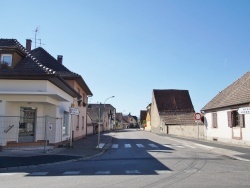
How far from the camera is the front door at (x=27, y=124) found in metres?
20.1

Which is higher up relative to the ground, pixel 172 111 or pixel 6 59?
pixel 6 59

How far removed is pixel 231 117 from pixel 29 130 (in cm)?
1599

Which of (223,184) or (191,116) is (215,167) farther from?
(191,116)

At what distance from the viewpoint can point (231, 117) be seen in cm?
2639

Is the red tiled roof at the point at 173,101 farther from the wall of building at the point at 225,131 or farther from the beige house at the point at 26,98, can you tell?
the beige house at the point at 26,98

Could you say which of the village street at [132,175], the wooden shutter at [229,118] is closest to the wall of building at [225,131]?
the wooden shutter at [229,118]

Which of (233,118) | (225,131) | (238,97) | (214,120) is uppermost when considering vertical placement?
(238,97)

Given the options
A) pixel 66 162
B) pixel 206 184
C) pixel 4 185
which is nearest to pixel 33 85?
pixel 66 162

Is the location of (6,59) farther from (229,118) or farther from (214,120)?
(214,120)

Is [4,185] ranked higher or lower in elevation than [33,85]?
lower

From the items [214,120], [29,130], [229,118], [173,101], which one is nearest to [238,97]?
[229,118]

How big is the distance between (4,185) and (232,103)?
2072cm

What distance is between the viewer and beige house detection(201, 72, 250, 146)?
2406 cm

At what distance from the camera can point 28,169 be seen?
41.1ft
